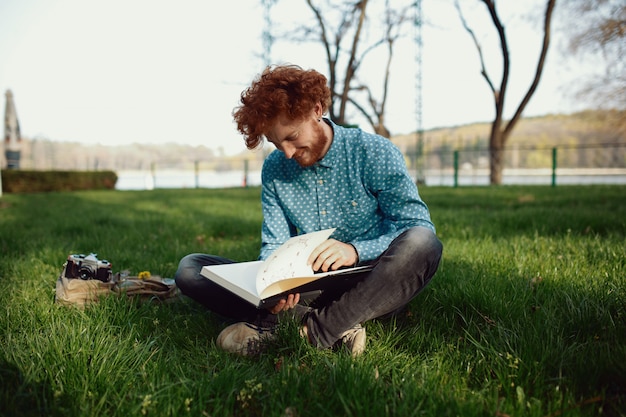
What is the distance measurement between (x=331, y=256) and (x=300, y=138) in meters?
0.58

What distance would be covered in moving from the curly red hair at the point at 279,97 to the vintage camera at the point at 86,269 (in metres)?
1.15

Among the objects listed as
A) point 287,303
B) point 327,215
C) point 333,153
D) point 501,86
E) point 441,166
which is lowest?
point 287,303

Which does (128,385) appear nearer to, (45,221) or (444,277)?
(444,277)

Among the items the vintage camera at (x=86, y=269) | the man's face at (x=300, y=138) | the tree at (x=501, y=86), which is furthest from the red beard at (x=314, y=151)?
the tree at (x=501, y=86)

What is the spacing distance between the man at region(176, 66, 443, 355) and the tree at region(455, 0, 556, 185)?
48.6 ft

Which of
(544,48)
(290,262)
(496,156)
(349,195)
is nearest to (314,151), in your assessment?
(349,195)

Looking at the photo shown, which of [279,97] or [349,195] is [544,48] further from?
[279,97]

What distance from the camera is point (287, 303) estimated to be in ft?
6.32

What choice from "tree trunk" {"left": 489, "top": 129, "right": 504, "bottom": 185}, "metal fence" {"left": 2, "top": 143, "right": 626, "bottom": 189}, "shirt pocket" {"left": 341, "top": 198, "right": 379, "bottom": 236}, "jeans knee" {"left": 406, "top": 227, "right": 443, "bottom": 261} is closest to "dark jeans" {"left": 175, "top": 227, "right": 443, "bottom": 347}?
"jeans knee" {"left": 406, "top": 227, "right": 443, "bottom": 261}

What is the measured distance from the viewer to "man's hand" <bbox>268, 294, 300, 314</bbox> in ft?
6.12

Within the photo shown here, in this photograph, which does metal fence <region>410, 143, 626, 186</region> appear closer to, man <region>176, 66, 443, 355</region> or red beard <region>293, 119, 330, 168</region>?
man <region>176, 66, 443, 355</region>

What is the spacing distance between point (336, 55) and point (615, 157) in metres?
12.6

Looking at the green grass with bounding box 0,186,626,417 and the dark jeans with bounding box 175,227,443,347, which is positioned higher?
the dark jeans with bounding box 175,227,443,347

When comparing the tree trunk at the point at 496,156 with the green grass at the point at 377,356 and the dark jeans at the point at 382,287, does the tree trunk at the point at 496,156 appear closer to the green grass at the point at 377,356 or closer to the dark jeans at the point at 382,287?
the green grass at the point at 377,356
